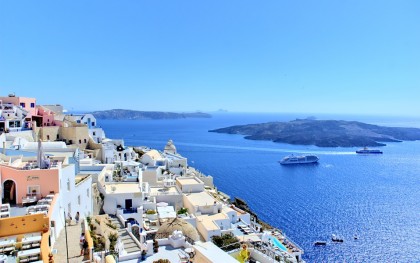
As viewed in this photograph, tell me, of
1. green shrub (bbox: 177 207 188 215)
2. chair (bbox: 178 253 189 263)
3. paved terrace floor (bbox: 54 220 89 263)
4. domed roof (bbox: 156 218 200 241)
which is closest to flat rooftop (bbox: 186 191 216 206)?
green shrub (bbox: 177 207 188 215)

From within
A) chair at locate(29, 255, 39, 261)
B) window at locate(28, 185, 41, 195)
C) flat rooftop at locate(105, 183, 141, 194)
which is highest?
window at locate(28, 185, 41, 195)

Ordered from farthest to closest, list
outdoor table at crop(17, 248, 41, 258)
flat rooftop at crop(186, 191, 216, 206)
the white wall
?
flat rooftop at crop(186, 191, 216, 206)
the white wall
outdoor table at crop(17, 248, 41, 258)

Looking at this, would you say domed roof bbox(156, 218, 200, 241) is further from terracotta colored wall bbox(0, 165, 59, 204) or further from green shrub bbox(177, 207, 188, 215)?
terracotta colored wall bbox(0, 165, 59, 204)

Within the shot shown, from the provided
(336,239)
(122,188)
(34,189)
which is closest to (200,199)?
(122,188)

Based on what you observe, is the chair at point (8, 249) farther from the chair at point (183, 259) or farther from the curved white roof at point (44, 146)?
the curved white roof at point (44, 146)

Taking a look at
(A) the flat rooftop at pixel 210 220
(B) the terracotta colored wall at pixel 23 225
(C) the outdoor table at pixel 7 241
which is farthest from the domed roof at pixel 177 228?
(C) the outdoor table at pixel 7 241

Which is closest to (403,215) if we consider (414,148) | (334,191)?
(334,191)
